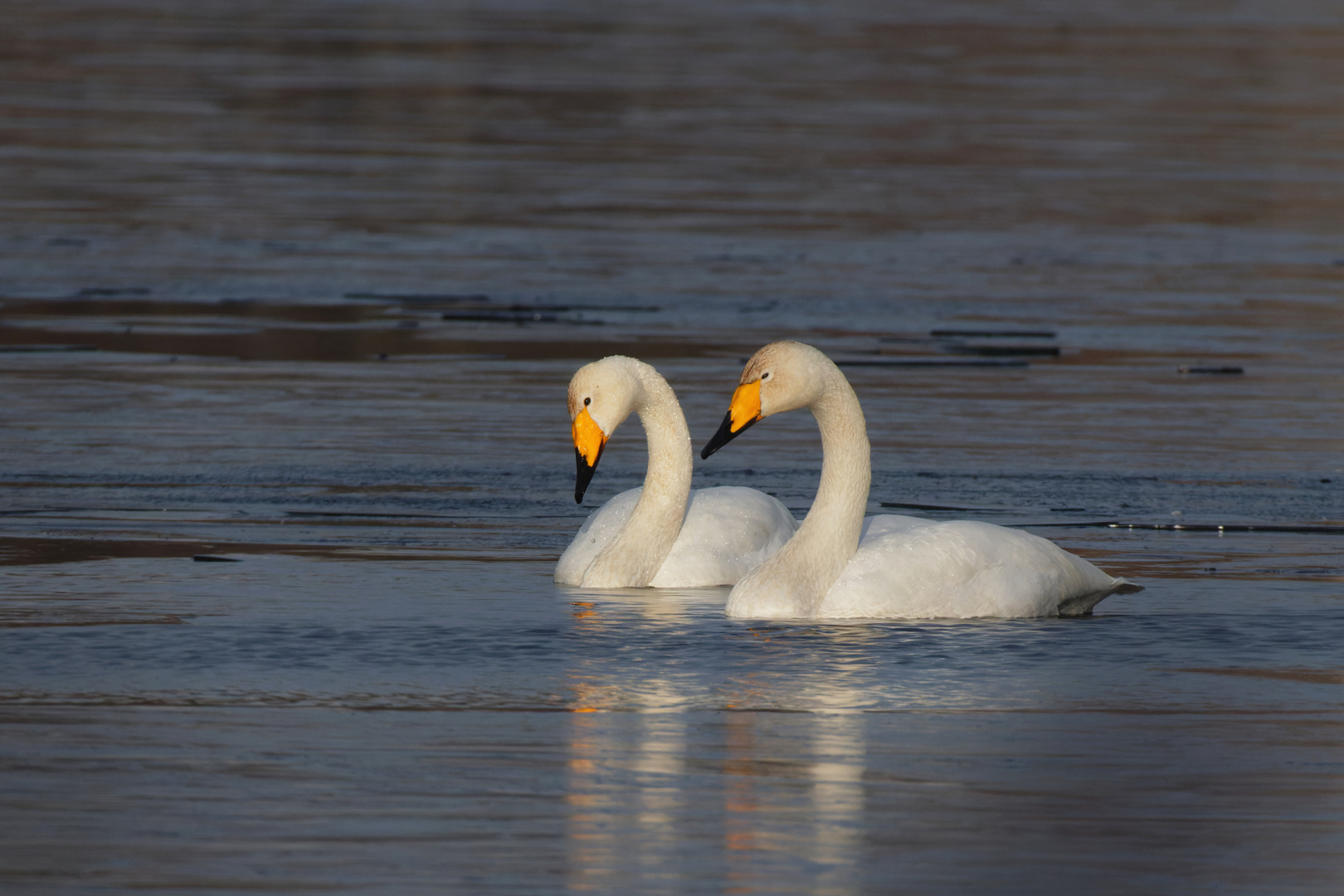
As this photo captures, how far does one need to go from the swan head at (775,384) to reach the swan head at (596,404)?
2.42ft

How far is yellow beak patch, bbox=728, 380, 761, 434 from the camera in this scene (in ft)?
33.3

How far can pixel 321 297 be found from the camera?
61.5ft

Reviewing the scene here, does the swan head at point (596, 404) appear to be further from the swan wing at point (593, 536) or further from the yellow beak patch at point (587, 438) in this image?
the swan wing at point (593, 536)

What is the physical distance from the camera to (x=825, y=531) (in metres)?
9.86

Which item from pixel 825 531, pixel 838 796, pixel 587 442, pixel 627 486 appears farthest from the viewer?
pixel 627 486

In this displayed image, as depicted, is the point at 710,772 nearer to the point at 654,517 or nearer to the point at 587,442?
the point at 654,517

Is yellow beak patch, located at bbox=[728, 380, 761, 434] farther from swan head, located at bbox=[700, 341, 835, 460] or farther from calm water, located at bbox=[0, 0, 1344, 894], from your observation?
calm water, located at bbox=[0, 0, 1344, 894]

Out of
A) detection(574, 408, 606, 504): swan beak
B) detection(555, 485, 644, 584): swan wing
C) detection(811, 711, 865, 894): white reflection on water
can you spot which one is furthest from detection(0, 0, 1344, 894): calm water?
detection(574, 408, 606, 504): swan beak

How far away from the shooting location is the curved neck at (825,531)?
9.70 meters

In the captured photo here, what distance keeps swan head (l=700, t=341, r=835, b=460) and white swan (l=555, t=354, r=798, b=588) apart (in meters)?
0.69

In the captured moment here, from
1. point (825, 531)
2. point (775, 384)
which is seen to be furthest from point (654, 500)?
point (825, 531)

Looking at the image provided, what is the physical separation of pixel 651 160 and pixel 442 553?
60.2 feet

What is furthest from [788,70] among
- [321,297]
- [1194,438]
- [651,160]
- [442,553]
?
[442,553]

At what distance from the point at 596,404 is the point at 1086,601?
2.27 m
